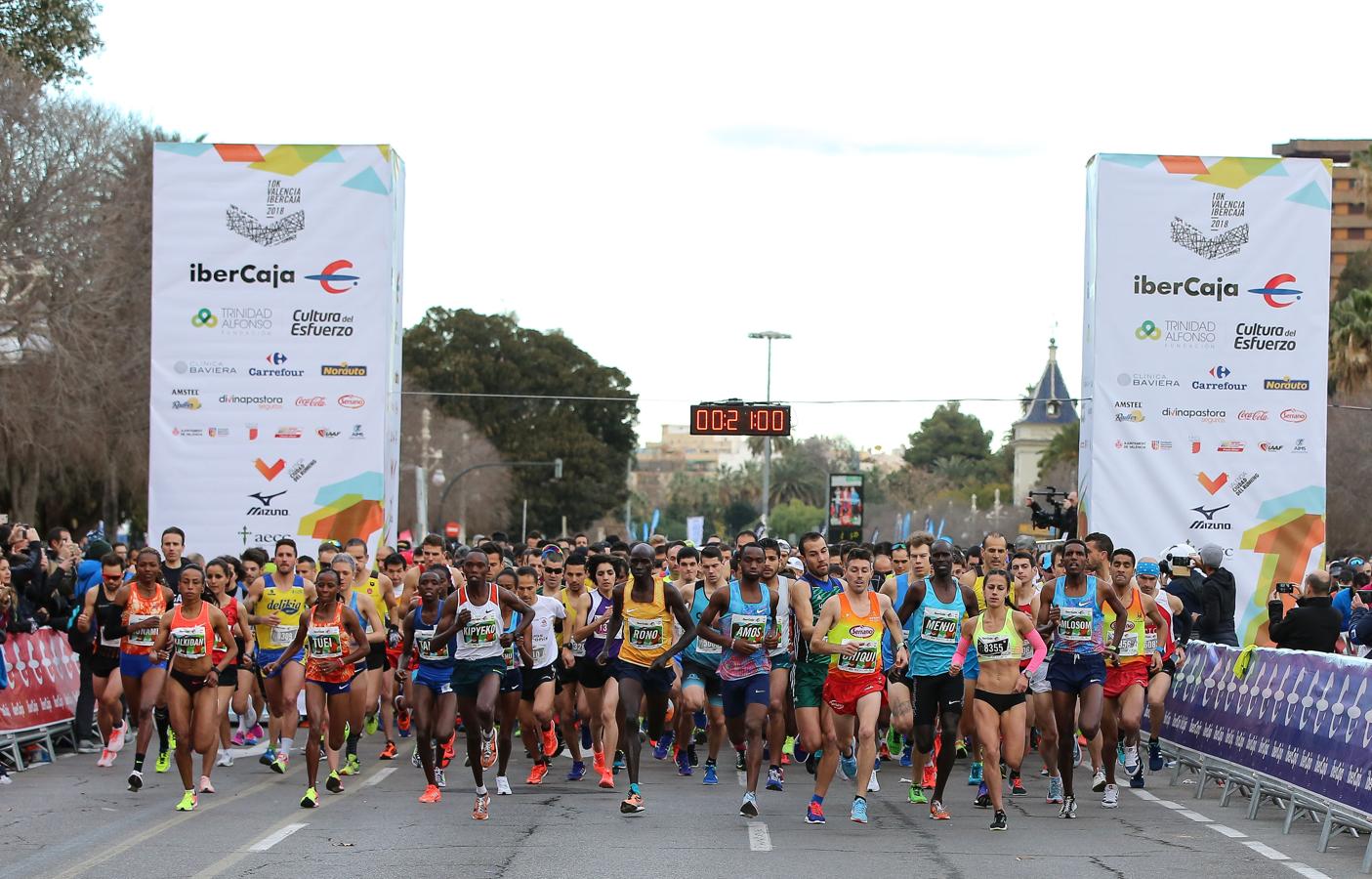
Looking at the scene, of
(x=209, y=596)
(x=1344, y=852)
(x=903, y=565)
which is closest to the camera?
(x=1344, y=852)

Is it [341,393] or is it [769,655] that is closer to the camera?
[769,655]

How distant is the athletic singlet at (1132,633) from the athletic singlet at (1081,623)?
2.13 ft

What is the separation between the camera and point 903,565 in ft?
57.1

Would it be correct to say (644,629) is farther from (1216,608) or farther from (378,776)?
(1216,608)

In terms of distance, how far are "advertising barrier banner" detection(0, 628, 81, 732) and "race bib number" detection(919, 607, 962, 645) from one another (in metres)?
7.89

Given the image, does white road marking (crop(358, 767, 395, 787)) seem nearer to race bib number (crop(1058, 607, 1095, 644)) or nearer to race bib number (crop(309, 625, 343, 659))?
race bib number (crop(309, 625, 343, 659))

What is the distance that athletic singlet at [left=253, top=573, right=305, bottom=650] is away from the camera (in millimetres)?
15797

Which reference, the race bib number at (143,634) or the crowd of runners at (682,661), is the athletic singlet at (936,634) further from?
the race bib number at (143,634)

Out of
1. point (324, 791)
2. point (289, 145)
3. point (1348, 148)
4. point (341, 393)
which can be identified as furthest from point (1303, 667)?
point (1348, 148)

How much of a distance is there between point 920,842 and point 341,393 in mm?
12523

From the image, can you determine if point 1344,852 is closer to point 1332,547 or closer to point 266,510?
point 266,510

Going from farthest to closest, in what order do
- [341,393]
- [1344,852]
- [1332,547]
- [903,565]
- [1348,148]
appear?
[1348,148] → [1332,547] → [341,393] → [903,565] → [1344,852]

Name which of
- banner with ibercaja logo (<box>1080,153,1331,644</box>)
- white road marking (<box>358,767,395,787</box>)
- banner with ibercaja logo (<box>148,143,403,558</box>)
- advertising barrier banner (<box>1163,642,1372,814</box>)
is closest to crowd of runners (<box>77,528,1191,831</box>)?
white road marking (<box>358,767,395,787</box>)

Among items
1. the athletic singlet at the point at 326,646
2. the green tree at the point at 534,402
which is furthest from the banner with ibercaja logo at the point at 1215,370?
the green tree at the point at 534,402
